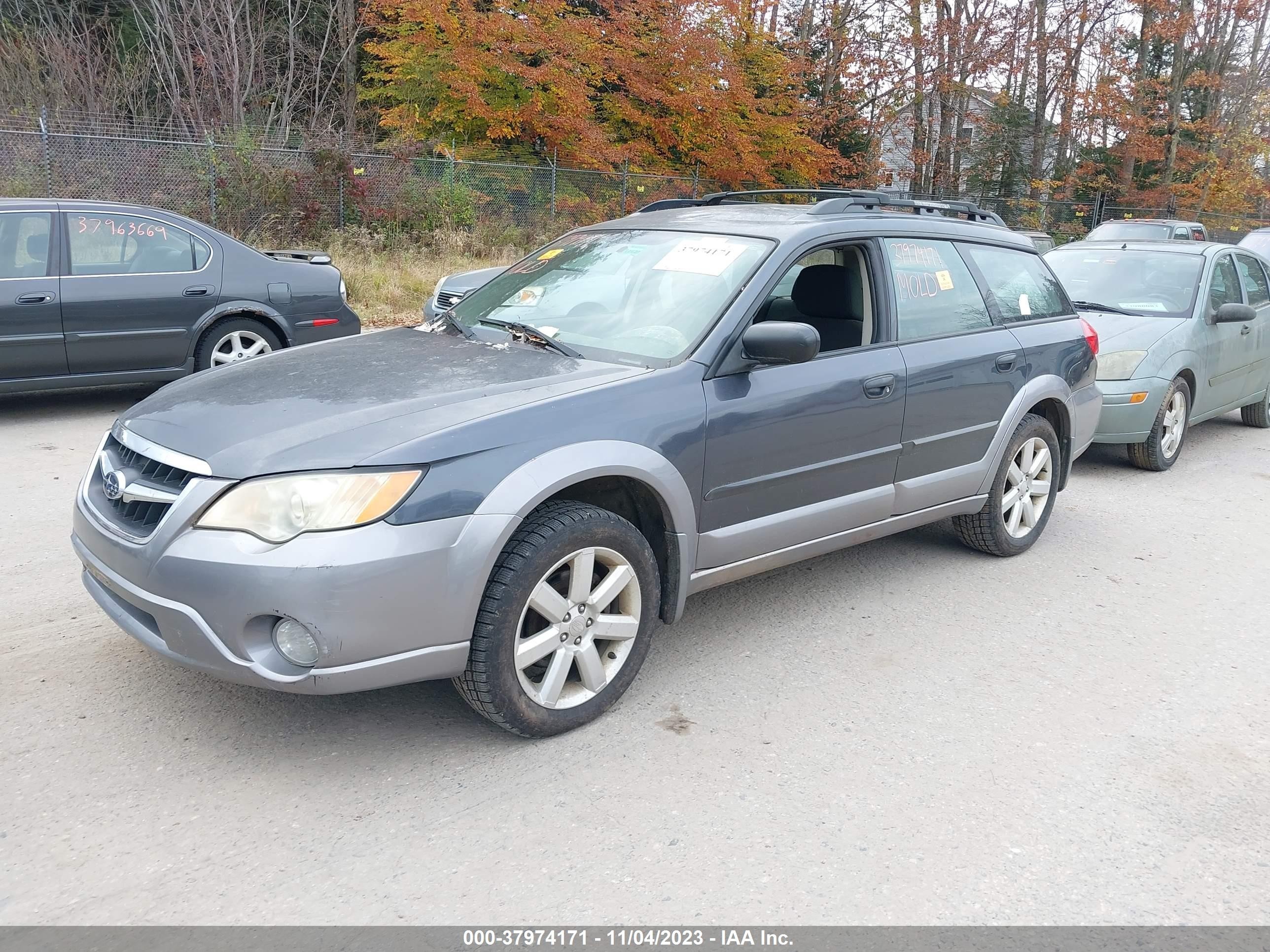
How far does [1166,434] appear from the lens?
7910 millimetres

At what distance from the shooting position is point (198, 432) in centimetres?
339

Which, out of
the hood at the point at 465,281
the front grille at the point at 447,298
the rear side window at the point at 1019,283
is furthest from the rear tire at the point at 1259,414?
the front grille at the point at 447,298

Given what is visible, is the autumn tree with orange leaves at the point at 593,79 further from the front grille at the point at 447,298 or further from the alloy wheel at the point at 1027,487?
the alloy wheel at the point at 1027,487

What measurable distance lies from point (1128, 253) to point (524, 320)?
6537 millimetres

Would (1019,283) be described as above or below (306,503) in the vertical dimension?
above

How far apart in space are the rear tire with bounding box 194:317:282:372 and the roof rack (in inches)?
166

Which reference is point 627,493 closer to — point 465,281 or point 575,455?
point 575,455

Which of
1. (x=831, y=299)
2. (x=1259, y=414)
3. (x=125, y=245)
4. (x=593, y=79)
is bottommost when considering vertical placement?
(x=1259, y=414)

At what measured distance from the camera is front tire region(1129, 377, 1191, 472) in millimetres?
7710

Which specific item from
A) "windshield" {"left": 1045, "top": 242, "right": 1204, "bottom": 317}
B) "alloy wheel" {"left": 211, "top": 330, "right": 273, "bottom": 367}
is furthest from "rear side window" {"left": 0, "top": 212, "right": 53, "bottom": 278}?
"windshield" {"left": 1045, "top": 242, "right": 1204, "bottom": 317}

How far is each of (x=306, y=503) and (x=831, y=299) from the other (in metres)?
2.75

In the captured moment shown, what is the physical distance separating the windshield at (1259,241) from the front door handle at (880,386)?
14.8 metres

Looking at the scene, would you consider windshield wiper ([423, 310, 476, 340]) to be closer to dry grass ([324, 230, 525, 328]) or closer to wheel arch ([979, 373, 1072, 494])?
wheel arch ([979, 373, 1072, 494])
